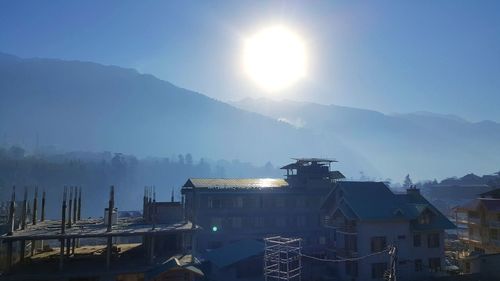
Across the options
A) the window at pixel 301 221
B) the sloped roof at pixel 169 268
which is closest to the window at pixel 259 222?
the window at pixel 301 221

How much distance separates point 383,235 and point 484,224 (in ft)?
63.1

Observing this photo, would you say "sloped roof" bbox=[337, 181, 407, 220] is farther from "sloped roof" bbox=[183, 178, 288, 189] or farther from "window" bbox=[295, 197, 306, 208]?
"sloped roof" bbox=[183, 178, 288, 189]

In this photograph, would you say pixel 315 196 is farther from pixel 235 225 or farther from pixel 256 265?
pixel 256 265

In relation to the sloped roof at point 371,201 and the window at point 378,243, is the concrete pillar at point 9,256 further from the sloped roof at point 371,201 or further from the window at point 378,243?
the window at point 378,243

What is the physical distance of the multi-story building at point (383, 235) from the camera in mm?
50719

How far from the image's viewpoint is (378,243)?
51219mm

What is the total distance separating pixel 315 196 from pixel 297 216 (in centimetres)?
504

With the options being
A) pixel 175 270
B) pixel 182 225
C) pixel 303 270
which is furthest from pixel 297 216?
pixel 175 270

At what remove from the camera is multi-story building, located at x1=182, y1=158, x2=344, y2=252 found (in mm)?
68312

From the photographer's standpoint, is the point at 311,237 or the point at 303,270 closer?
the point at 303,270

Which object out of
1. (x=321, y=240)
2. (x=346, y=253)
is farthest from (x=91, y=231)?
(x=321, y=240)

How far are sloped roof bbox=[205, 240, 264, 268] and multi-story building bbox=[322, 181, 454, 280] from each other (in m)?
10.9

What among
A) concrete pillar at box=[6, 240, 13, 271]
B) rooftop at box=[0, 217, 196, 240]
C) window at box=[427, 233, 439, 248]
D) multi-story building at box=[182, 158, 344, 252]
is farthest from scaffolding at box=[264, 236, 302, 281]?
concrete pillar at box=[6, 240, 13, 271]

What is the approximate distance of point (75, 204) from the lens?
50.4 metres
